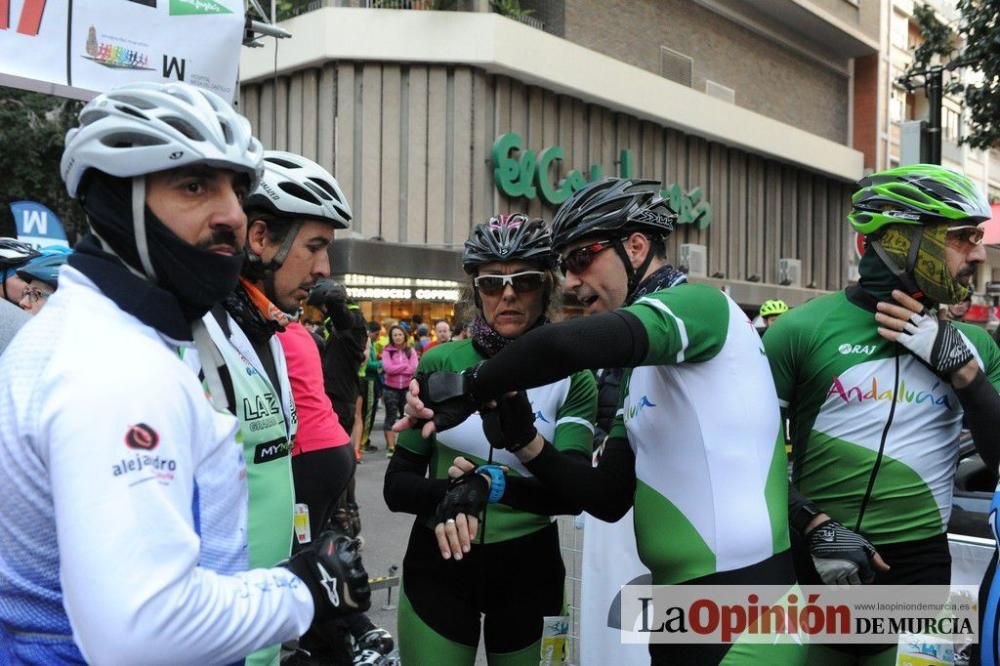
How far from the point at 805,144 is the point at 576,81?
13053 mm

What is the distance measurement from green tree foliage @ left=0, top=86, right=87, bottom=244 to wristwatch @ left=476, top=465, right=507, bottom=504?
22.4 meters

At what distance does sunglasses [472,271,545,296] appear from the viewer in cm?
326

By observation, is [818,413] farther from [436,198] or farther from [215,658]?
[436,198]

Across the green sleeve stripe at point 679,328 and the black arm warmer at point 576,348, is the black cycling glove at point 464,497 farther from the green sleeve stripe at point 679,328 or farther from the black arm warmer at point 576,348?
the green sleeve stripe at point 679,328

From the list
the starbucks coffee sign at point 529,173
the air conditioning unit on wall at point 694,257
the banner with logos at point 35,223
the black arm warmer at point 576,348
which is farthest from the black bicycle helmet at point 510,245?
the air conditioning unit on wall at point 694,257

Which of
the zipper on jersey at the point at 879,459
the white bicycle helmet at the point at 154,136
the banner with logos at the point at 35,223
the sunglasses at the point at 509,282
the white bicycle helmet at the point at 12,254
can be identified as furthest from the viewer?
Answer: the banner with logos at the point at 35,223

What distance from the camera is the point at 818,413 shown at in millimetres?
3043

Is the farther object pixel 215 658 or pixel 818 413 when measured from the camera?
pixel 818 413

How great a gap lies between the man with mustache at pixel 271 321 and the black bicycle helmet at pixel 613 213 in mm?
746

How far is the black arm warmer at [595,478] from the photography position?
9.27ft

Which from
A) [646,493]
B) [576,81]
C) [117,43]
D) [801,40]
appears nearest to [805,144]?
[801,40]

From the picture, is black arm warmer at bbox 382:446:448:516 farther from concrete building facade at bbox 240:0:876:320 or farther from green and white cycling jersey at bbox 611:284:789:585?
concrete building facade at bbox 240:0:876:320

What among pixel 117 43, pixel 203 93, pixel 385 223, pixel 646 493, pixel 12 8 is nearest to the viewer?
pixel 203 93

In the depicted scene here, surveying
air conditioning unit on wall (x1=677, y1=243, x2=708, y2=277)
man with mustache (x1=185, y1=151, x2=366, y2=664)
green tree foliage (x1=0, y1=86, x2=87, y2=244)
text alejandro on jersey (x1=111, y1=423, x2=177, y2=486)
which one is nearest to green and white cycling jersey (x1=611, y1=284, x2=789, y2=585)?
man with mustache (x1=185, y1=151, x2=366, y2=664)
